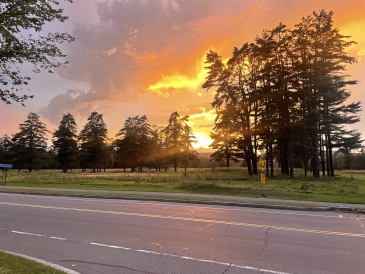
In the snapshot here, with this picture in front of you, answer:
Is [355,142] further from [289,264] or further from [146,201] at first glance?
[289,264]

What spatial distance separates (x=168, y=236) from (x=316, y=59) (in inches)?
1365

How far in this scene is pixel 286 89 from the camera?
36.2m

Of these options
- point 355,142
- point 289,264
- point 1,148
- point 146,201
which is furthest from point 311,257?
point 1,148

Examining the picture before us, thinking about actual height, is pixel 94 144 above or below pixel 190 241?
above

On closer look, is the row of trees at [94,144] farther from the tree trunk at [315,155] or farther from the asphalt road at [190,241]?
the asphalt road at [190,241]

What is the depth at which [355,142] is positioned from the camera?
1822 inches

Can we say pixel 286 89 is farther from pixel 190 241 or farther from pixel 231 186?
pixel 190 241

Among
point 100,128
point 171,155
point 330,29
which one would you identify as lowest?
point 171,155

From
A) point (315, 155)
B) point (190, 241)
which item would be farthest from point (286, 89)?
point (190, 241)

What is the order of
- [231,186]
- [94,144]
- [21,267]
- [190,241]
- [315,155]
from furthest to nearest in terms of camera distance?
[94,144]
[315,155]
[231,186]
[190,241]
[21,267]

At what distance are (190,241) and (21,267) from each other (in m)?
3.62

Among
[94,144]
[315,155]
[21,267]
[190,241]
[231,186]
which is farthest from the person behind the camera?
[94,144]

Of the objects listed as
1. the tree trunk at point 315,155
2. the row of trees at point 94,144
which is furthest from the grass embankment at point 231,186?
the row of trees at point 94,144

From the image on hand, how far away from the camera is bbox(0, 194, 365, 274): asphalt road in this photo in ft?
17.5
